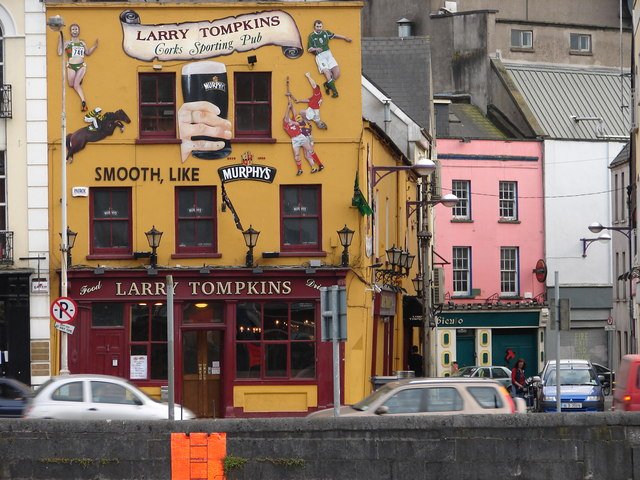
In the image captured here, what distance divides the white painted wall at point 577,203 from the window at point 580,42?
702 cm

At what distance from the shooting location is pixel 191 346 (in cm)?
3925

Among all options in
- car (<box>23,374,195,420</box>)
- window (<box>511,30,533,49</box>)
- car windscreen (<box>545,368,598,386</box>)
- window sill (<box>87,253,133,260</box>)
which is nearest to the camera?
car (<box>23,374,195,420</box>)

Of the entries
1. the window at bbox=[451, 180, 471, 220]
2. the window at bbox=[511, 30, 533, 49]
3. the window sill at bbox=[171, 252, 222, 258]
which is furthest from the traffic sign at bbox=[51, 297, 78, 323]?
the window at bbox=[511, 30, 533, 49]

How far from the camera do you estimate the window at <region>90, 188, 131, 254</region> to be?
39344 millimetres

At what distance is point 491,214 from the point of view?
224 feet

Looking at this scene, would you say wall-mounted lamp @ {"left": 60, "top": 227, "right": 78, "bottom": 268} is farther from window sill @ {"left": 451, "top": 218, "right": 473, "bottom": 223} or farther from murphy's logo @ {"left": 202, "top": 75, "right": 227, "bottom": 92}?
window sill @ {"left": 451, "top": 218, "right": 473, "bottom": 223}

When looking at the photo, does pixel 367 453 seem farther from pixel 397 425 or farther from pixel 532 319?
pixel 532 319

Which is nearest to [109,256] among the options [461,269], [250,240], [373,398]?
[250,240]

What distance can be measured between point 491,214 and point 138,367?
104 ft

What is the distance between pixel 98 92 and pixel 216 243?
4.64 m

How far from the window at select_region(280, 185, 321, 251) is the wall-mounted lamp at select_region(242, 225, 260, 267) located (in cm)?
77

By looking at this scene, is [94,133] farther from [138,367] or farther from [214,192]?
[138,367]

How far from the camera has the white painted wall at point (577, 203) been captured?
6875 centimetres

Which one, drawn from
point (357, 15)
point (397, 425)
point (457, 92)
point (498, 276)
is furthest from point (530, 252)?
point (397, 425)
